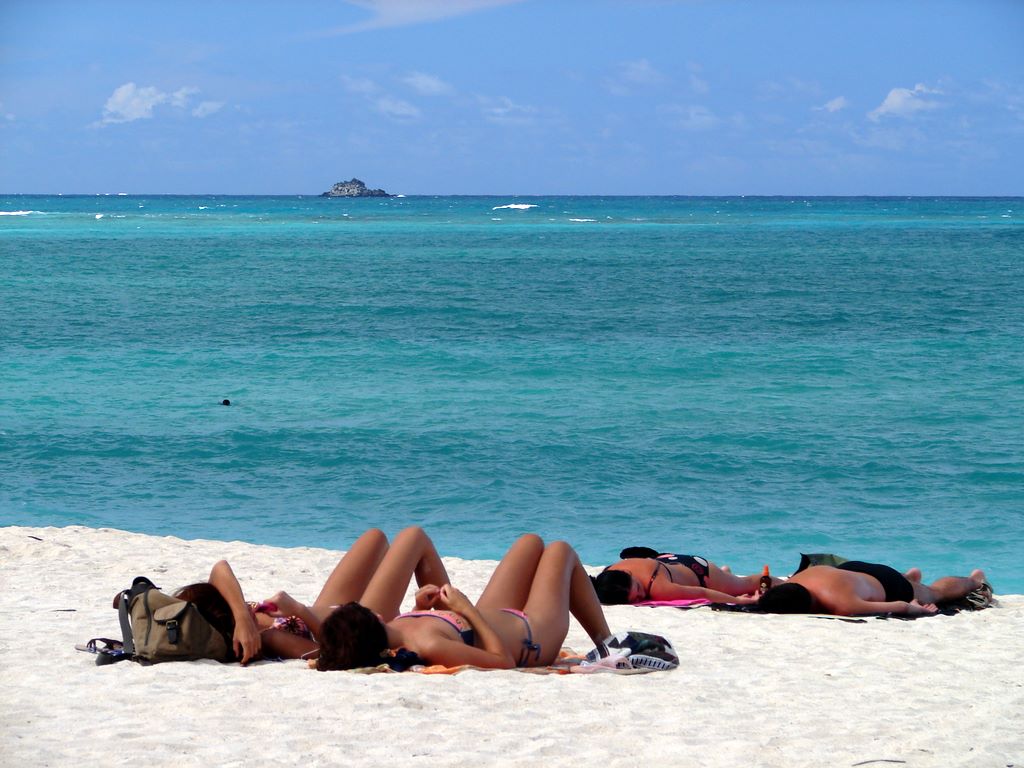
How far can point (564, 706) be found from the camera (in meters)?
4.57

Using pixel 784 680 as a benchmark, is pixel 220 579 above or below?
above

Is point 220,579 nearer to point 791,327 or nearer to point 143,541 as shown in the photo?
point 143,541

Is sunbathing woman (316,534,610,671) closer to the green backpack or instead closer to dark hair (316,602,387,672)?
dark hair (316,602,387,672)

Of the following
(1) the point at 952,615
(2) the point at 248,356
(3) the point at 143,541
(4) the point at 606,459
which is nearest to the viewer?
(1) the point at 952,615

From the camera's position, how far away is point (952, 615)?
6.95m

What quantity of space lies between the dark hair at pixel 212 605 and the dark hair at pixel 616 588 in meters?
2.71

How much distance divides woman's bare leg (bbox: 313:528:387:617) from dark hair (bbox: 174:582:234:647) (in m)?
0.45

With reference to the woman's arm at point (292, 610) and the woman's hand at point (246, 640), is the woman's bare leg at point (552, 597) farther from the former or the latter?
the woman's hand at point (246, 640)

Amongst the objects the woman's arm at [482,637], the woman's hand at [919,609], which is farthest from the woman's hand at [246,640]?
the woman's hand at [919,609]

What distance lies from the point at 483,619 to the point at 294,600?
3.40ft

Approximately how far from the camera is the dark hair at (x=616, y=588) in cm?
708

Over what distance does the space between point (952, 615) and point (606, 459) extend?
5.87m

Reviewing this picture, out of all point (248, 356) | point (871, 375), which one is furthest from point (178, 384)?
point (871, 375)

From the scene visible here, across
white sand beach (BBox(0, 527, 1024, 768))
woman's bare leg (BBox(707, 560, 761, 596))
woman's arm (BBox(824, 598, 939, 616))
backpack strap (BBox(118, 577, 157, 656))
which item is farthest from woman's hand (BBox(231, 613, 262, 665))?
woman's arm (BBox(824, 598, 939, 616))
